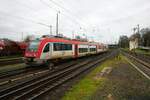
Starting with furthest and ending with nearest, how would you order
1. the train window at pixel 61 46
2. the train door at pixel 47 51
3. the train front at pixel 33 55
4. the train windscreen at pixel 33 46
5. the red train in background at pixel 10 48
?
the red train in background at pixel 10 48, the train window at pixel 61 46, the train door at pixel 47 51, the train windscreen at pixel 33 46, the train front at pixel 33 55

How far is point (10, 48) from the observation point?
122 ft

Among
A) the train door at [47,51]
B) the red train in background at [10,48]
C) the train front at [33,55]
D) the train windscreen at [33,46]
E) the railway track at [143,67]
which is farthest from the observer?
the red train in background at [10,48]

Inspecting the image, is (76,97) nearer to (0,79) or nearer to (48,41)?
(0,79)

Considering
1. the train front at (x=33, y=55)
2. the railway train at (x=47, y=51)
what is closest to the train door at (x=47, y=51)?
the railway train at (x=47, y=51)

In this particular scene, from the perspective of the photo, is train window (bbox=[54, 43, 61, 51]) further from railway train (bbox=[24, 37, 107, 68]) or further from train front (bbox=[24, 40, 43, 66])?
train front (bbox=[24, 40, 43, 66])

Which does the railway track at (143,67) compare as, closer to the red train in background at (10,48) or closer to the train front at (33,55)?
the train front at (33,55)

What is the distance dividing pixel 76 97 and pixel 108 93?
170 centimetres

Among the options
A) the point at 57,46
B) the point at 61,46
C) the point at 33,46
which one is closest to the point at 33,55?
the point at 33,46

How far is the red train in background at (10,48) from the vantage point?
35.0 meters

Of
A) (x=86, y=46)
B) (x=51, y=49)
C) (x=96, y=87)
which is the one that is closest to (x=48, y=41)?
(x=51, y=49)

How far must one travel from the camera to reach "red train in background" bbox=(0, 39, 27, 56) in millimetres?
35037

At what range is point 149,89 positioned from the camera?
10250mm

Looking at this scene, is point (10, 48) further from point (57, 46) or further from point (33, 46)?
point (33, 46)

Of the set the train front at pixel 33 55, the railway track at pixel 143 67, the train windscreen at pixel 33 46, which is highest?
the train windscreen at pixel 33 46
